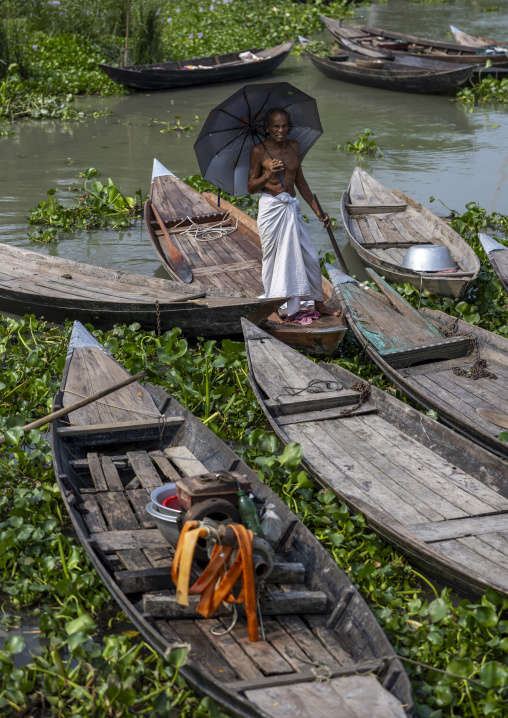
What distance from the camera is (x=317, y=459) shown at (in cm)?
407

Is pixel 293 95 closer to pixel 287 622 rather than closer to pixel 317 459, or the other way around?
pixel 317 459

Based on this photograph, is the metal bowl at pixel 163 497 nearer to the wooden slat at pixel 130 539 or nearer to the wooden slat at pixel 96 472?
the wooden slat at pixel 130 539

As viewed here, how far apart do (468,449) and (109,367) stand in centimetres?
221

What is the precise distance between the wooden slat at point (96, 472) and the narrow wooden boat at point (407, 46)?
13326mm

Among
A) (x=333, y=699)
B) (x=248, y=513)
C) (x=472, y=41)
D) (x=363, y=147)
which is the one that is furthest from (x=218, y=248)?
(x=472, y=41)

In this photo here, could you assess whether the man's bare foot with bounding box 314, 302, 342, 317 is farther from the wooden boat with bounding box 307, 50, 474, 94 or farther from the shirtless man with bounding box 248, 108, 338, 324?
the wooden boat with bounding box 307, 50, 474, 94

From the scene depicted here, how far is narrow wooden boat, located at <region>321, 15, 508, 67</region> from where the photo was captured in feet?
48.5

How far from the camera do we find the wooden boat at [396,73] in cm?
1403

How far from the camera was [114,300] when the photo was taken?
223 inches

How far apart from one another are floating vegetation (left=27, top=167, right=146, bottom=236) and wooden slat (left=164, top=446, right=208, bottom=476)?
476 cm

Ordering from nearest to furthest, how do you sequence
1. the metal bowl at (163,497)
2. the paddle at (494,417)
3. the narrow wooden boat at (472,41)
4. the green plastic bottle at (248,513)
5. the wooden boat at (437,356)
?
1. the green plastic bottle at (248,513)
2. the metal bowl at (163,497)
3. the paddle at (494,417)
4. the wooden boat at (437,356)
5. the narrow wooden boat at (472,41)

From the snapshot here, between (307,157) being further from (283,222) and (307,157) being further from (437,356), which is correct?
(437,356)

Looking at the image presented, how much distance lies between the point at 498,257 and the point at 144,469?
383 cm

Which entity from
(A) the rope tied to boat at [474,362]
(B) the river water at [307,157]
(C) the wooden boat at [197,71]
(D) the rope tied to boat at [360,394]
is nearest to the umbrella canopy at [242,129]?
(A) the rope tied to boat at [474,362]
